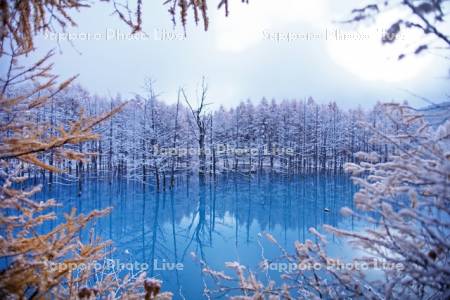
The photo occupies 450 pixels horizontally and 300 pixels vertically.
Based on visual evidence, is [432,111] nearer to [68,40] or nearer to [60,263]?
[68,40]

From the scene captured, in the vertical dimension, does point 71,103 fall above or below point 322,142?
above

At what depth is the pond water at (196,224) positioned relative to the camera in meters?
9.26

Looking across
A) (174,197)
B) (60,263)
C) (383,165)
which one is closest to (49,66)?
(60,263)

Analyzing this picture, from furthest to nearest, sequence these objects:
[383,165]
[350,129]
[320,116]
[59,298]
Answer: [320,116] → [350,129] → [383,165] → [59,298]

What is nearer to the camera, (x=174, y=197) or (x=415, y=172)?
(x=415, y=172)

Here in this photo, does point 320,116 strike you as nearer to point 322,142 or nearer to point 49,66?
point 322,142

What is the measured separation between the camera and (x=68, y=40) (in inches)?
84.2

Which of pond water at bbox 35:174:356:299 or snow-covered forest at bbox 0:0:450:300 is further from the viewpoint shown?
pond water at bbox 35:174:356:299

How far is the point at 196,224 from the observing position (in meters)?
14.6

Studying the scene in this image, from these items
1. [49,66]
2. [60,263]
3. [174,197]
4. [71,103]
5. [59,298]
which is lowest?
[174,197]

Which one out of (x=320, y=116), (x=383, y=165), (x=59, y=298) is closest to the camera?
(x=59, y=298)

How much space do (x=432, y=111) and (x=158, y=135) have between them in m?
25.7

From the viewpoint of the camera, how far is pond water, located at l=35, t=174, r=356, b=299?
9.26 metres

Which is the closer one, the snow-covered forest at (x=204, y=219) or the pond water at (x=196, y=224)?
the snow-covered forest at (x=204, y=219)
